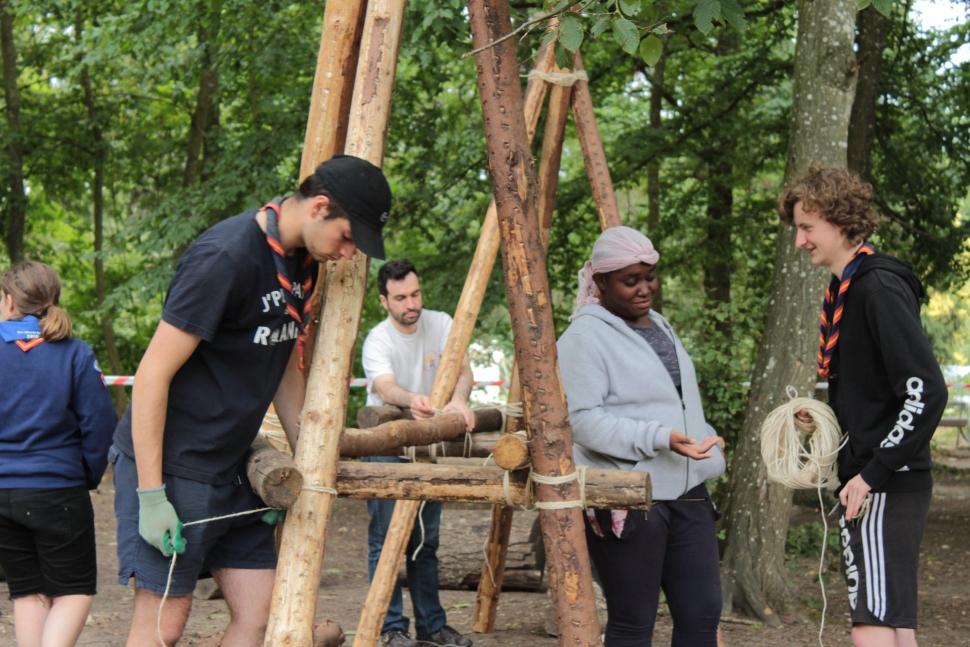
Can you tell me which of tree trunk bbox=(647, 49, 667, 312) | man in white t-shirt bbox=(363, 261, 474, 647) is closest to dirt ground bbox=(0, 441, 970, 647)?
man in white t-shirt bbox=(363, 261, 474, 647)

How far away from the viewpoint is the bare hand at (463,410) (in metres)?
A: 5.41

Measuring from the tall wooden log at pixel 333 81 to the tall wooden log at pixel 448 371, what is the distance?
166 cm

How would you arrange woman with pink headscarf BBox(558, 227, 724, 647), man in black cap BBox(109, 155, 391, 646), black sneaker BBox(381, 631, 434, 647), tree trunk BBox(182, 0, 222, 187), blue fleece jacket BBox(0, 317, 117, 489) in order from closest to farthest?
man in black cap BBox(109, 155, 391, 646), woman with pink headscarf BBox(558, 227, 724, 647), blue fleece jacket BBox(0, 317, 117, 489), black sneaker BBox(381, 631, 434, 647), tree trunk BBox(182, 0, 222, 187)

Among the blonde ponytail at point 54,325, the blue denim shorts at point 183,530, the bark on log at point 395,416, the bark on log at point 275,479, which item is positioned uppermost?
the blonde ponytail at point 54,325

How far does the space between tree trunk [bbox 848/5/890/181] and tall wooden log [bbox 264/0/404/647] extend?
21.1 feet

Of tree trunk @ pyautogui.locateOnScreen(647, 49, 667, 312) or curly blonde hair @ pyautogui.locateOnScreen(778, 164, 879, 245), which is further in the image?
tree trunk @ pyautogui.locateOnScreen(647, 49, 667, 312)

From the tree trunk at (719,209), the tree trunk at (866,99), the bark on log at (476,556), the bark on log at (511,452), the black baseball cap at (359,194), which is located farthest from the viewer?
the tree trunk at (719,209)

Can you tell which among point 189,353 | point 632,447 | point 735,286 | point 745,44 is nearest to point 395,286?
point 632,447

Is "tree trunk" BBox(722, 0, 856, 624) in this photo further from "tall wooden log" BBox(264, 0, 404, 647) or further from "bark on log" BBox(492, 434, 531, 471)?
"bark on log" BBox(492, 434, 531, 471)

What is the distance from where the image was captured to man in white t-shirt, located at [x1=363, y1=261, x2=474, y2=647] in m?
5.84

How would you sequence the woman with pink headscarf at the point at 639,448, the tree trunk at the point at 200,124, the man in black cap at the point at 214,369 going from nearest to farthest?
the man in black cap at the point at 214,369
the woman with pink headscarf at the point at 639,448
the tree trunk at the point at 200,124

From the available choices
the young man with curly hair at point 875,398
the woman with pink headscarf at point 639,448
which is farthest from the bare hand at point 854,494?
the woman with pink headscarf at point 639,448

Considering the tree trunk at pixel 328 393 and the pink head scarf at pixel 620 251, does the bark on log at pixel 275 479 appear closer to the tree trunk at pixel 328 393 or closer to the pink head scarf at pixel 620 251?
the tree trunk at pixel 328 393

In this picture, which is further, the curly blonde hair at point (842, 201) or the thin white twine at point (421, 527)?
the thin white twine at point (421, 527)
